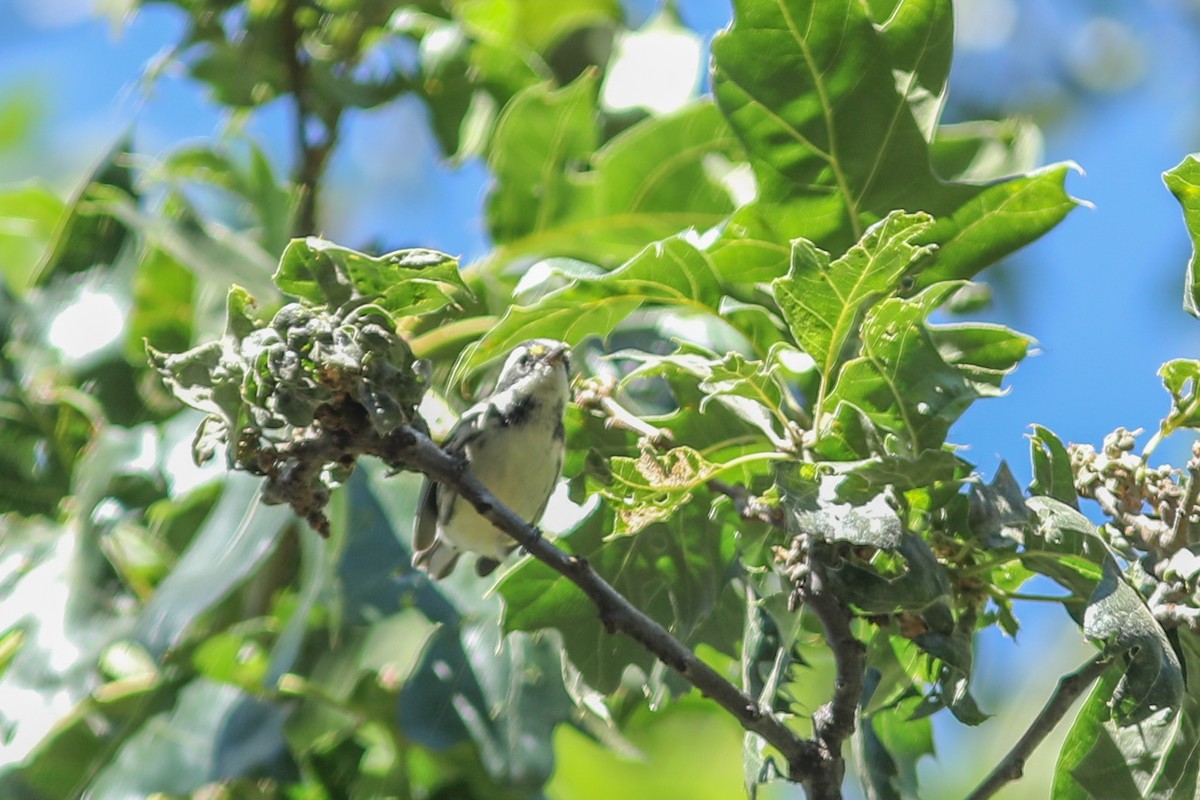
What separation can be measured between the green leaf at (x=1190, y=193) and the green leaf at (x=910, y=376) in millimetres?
331

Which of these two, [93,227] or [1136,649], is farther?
[93,227]

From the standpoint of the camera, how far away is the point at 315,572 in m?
2.59

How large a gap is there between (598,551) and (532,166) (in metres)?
1.50

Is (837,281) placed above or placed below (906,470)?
above

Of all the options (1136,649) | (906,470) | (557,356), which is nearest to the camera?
(1136,649)

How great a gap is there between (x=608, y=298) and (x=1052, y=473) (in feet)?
2.15

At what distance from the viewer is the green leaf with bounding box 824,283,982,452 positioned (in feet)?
5.60

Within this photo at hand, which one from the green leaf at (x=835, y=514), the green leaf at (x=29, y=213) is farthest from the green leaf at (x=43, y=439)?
the green leaf at (x=835, y=514)

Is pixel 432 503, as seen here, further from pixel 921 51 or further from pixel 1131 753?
pixel 1131 753

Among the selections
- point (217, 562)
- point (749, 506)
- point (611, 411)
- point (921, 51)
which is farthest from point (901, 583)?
point (217, 562)

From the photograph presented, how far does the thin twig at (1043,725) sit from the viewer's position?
165 cm

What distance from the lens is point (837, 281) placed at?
5.62 ft

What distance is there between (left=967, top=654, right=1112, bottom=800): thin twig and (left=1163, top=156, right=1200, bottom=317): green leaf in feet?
1.68

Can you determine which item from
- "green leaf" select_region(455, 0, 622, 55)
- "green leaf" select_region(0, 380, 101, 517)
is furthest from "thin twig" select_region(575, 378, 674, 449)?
"green leaf" select_region(455, 0, 622, 55)
